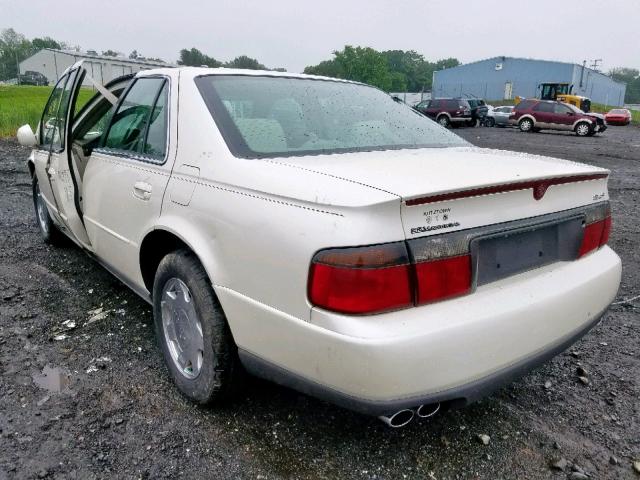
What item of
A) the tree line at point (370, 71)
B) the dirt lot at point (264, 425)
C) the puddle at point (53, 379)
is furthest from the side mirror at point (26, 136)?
the tree line at point (370, 71)

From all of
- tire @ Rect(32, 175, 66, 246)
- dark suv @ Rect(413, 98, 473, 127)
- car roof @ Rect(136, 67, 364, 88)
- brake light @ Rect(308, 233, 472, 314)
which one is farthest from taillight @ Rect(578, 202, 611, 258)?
dark suv @ Rect(413, 98, 473, 127)

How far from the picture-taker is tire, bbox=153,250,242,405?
220 centimetres

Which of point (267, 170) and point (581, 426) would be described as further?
point (581, 426)

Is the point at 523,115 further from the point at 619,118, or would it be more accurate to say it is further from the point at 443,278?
the point at 443,278

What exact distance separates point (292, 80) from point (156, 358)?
1.78m

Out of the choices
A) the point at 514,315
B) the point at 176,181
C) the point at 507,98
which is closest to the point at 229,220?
the point at 176,181

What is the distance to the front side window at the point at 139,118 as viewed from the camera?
8.98ft

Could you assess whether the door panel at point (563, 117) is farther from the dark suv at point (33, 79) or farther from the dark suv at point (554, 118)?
the dark suv at point (33, 79)

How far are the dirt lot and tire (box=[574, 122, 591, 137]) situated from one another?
24.9m

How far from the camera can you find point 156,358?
298 centimetres

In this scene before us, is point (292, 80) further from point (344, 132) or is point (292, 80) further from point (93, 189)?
point (93, 189)

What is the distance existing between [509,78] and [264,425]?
6194 centimetres

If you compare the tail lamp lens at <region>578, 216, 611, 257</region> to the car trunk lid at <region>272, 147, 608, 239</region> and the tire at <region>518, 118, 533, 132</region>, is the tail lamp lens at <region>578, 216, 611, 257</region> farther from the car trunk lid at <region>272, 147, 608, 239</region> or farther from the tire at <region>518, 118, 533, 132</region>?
the tire at <region>518, 118, 533, 132</region>

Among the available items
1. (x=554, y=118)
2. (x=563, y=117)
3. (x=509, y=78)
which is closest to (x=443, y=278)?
(x=563, y=117)
